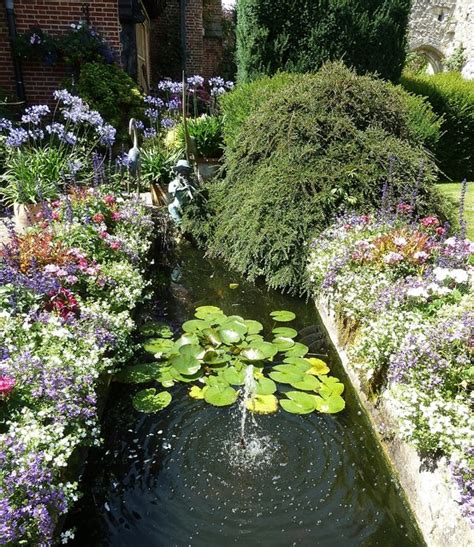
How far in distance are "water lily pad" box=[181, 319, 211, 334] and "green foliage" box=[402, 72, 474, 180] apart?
7493 mm

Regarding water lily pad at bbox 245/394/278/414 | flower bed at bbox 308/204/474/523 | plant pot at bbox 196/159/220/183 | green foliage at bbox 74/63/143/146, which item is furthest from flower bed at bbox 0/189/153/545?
green foliage at bbox 74/63/143/146

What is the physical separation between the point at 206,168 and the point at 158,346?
4.57m

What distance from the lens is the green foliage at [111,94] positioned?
27.0ft

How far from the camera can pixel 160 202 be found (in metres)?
7.66

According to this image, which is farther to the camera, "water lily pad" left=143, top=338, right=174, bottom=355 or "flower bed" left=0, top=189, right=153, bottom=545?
"water lily pad" left=143, top=338, right=174, bottom=355

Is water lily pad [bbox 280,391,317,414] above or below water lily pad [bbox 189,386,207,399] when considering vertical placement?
above

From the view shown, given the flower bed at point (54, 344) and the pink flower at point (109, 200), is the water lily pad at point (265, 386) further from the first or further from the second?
the pink flower at point (109, 200)

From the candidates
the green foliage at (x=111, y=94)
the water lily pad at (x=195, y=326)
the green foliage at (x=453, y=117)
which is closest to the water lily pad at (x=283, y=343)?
the water lily pad at (x=195, y=326)

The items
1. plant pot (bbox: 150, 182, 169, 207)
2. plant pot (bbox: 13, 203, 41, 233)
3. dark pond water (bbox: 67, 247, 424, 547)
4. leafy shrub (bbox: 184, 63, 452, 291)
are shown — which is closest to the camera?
dark pond water (bbox: 67, 247, 424, 547)

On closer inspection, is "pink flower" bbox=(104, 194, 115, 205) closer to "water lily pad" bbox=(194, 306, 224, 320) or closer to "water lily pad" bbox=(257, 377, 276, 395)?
"water lily pad" bbox=(194, 306, 224, 320)

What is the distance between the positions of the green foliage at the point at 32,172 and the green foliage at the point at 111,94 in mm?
1921

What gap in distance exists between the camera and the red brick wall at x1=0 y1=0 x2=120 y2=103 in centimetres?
860

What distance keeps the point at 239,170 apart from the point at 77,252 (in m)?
2.80

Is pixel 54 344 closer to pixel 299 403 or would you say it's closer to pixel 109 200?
pixel 299 403
